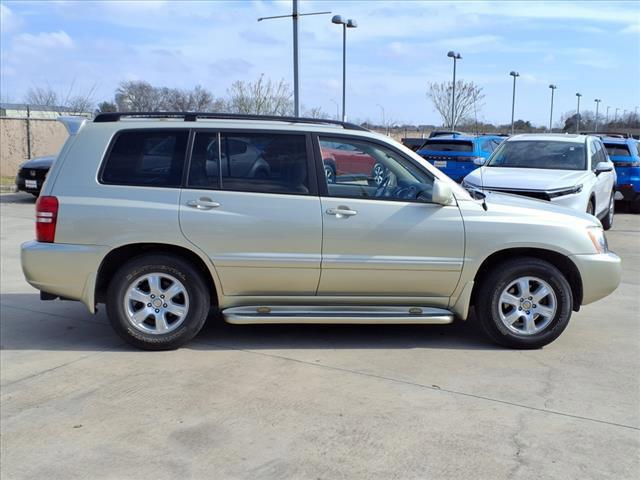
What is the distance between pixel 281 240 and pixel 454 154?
10.8 metres

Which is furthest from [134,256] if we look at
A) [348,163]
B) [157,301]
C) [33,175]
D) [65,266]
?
[33,175]

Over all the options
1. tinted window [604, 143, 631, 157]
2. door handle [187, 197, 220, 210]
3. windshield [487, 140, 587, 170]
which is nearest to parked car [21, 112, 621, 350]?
door handle [187, 197, 220, 210]

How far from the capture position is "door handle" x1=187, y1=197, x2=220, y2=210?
502 centimetres

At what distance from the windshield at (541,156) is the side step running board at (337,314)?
5.79 meters

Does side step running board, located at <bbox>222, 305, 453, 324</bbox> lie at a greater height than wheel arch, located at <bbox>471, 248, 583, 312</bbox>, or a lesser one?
lesser

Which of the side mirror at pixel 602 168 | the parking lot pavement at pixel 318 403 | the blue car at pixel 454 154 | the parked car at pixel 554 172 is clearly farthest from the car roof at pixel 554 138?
the parking lot pavement at pixel 318 403

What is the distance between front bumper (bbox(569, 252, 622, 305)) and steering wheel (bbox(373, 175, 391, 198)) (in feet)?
5.31

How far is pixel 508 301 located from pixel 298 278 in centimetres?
172

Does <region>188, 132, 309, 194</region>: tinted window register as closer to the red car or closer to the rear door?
the rear door

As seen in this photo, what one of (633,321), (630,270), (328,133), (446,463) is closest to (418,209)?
(328,133)

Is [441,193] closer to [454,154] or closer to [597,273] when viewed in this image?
[597,273]

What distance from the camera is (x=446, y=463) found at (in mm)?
3434

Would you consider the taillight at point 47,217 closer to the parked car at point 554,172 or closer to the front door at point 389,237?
the front door at point 389,237

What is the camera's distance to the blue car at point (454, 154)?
49.1ft
